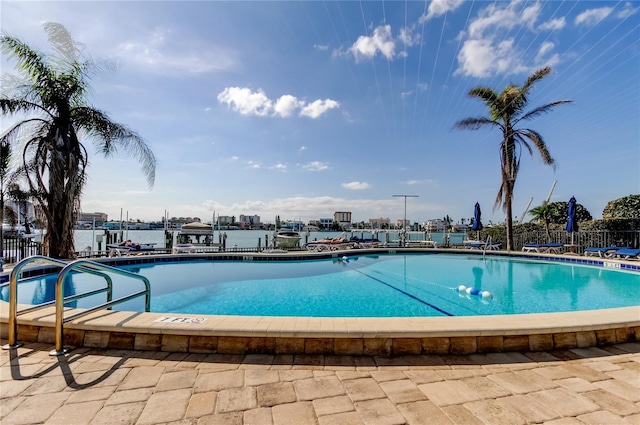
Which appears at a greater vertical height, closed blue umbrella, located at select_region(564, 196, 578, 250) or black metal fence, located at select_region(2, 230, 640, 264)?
closed blue umbrella, located at select_region(564, 196, 578, 250)

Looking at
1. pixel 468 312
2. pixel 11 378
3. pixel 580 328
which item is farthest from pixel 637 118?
pixel 11 378

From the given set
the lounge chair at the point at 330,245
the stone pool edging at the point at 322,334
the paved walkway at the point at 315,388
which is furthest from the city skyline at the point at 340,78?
the paved walkway at the point at 315,388

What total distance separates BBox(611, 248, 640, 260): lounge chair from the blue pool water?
50.6 inches

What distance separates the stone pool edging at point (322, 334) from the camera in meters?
2.80

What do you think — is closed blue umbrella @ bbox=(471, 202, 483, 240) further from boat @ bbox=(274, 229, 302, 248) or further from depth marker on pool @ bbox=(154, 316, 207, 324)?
depth marker on pool @ bbox=(154, 316, 207, 324)

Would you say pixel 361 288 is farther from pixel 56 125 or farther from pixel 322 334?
pixel 56 125

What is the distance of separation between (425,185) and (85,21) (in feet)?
64.6

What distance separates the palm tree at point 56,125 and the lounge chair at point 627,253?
60.3ft

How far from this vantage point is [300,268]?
11.1m

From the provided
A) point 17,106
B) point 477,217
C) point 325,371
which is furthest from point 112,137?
point 477,217

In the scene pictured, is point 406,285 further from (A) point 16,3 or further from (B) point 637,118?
(A) point 16,3

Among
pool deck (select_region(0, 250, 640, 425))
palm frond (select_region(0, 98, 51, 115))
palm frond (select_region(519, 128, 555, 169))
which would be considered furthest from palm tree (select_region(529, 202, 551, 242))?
palm frond (select_region(0, 98, 51, 115))

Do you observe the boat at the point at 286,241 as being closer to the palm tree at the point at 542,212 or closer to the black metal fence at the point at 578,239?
the black metal fence at the point at 578,239

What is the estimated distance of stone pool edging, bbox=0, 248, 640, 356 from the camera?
2801 mm
